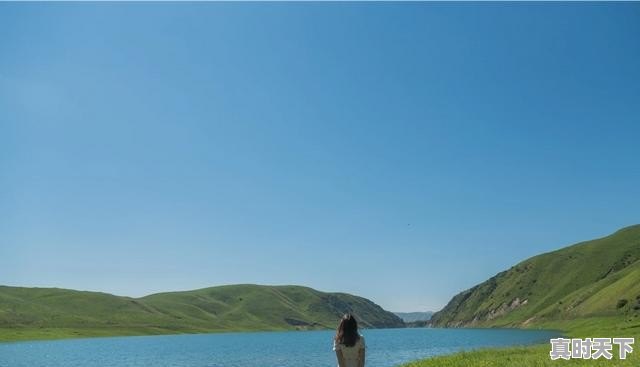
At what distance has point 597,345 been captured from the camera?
3111 cm

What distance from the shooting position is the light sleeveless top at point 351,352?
15180mm

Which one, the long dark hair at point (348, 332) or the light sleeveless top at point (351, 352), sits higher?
the long dark hair at point (348, 332)

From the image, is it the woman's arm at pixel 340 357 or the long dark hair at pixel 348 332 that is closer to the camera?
the long dark hair at pixel 348 332

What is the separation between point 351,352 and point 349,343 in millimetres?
291

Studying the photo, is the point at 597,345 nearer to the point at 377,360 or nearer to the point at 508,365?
the point at 508,365

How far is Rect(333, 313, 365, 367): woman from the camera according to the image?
15.1 m

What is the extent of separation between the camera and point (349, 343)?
49.6ft

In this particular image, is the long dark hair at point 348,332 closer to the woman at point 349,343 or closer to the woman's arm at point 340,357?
the woman at point 349,343

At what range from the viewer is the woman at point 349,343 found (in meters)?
15.1

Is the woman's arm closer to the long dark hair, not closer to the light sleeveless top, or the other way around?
the light sleeveless top

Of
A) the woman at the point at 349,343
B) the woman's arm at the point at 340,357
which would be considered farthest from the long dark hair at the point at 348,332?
the woman's arm at the point at 340,357

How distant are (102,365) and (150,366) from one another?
7862mm

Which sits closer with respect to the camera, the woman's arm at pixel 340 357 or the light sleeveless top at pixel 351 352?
the light sleeveless top at pixel 351 352

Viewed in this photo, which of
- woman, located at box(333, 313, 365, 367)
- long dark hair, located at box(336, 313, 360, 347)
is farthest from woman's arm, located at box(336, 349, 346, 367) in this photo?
long dark hair, located at box(336, 313, 360, 347)
